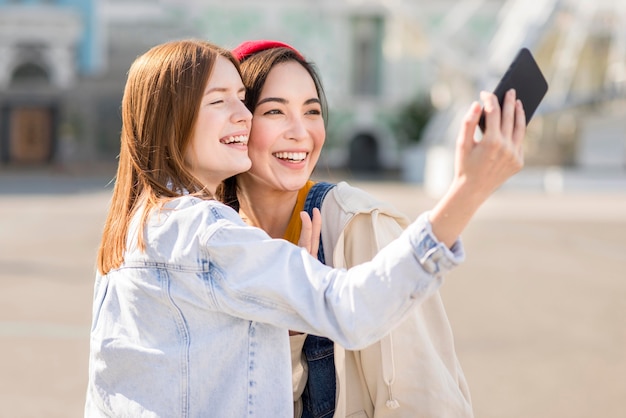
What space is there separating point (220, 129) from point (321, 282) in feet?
1.62

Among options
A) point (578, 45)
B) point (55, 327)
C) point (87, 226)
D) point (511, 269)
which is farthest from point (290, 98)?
point (578, 45)

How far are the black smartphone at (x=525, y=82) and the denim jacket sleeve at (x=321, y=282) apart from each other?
0.83 ft

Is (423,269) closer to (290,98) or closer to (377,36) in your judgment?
(290,98)

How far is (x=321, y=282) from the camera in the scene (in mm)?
1617

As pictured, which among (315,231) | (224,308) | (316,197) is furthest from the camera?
(316,197)

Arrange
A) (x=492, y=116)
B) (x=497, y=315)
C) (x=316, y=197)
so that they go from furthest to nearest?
(x=497, y=315) → (x=316, y=197) → (x=492, y=116)

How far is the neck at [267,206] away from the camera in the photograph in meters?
2.48

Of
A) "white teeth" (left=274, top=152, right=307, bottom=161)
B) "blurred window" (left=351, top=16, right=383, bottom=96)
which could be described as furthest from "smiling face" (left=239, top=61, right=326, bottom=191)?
"blurred window" (left=351, top=16, right=383, bottom=96)

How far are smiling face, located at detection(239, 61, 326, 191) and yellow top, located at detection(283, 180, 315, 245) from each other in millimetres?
88

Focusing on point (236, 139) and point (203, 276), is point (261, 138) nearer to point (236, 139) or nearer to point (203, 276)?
point (236, 139)

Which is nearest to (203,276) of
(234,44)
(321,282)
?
(321,282)

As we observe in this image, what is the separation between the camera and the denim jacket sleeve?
1545 mm

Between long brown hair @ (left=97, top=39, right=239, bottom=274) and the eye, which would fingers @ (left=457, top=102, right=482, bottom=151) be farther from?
the eye

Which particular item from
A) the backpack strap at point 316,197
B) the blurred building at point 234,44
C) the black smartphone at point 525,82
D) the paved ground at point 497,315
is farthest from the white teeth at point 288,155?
the blurred building at point 234,44
